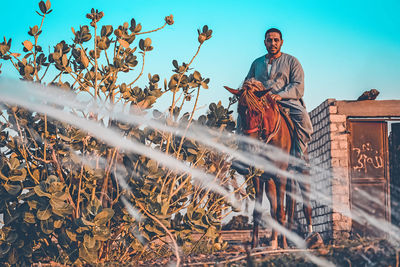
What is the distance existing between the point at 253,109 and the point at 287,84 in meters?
1.53

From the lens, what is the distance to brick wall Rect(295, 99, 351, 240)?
30.7 ft

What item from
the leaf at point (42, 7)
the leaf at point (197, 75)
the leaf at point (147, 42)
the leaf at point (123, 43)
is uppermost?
the leaf at point (42, 7)

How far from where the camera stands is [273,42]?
8.31 m

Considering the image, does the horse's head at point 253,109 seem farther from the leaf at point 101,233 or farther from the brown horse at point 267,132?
the leaf at point 101,233

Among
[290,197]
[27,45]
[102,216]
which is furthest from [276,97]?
[27,45]

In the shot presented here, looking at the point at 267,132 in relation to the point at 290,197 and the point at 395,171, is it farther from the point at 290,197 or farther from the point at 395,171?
the point at 395,171

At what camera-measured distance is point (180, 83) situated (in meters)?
6.13

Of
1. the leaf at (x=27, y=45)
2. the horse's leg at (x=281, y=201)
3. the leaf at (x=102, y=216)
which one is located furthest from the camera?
the horse's leg at (x=281, y=201)

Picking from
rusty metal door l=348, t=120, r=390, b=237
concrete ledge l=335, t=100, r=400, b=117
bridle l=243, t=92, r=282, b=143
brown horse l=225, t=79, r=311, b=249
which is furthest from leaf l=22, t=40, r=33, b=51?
rusty metal door l=348, t=120, r=390, b=237

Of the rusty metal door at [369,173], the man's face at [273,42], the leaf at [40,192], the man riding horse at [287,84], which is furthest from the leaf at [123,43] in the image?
the rusty metal door at [369,173]

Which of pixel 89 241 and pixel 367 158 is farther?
pixel 367 158

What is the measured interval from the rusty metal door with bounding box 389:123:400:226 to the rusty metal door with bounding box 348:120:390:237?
123mm

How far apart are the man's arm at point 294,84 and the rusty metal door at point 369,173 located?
96.7 inches

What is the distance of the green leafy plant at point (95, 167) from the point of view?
575 centimetres
